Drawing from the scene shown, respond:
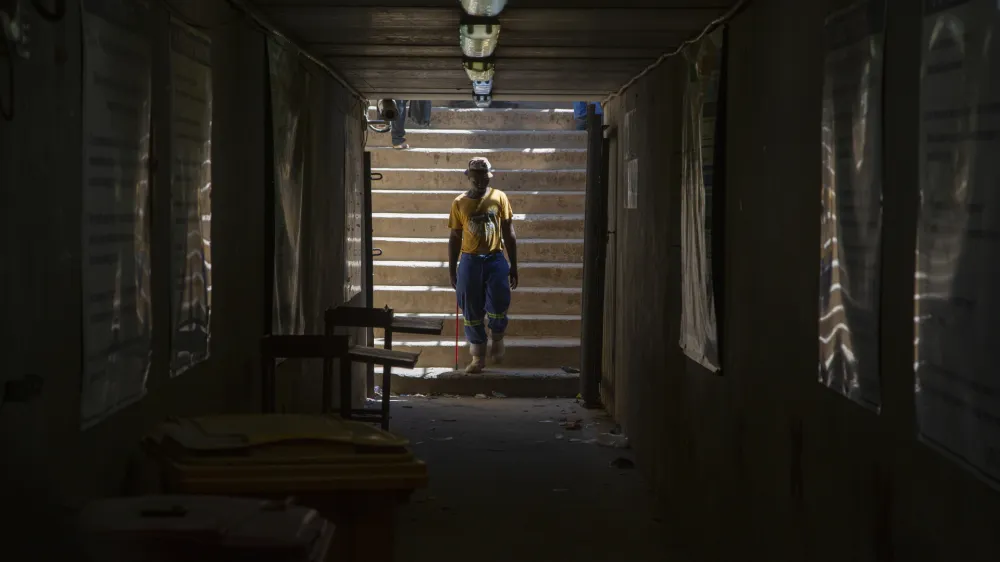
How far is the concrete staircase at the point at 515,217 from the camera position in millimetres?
12312

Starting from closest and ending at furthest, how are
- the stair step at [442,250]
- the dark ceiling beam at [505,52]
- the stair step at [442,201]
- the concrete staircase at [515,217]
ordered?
the dark ceiling beam at [505,52] → the concrete staircase at [515,217] → the stair step at [442,250] → the stair step at [442,201]

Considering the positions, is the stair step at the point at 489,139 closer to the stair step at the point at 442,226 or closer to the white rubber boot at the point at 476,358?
the stair step at the point at 442,226

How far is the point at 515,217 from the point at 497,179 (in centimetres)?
53

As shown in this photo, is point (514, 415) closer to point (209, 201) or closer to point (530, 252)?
point (530, 252)

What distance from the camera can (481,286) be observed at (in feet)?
36.8

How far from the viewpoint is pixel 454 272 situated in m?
11.3

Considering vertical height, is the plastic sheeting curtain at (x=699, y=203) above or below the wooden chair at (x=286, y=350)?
above

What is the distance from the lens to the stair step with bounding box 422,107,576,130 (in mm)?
13500

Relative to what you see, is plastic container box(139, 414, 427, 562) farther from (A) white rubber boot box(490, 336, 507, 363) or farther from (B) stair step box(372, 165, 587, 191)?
(B) stair step box(372, 165, 587, 191)

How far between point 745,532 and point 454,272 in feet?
22.4

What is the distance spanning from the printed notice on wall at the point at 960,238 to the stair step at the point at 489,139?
1076cm

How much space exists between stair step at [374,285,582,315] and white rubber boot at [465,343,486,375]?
1.26 metres

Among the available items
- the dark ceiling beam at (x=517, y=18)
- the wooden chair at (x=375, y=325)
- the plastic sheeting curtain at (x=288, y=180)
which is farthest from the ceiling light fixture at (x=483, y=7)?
the wooden chair at (x=375, y=325)

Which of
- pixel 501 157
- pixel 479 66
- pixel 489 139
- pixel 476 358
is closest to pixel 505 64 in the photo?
pixel 479 66
